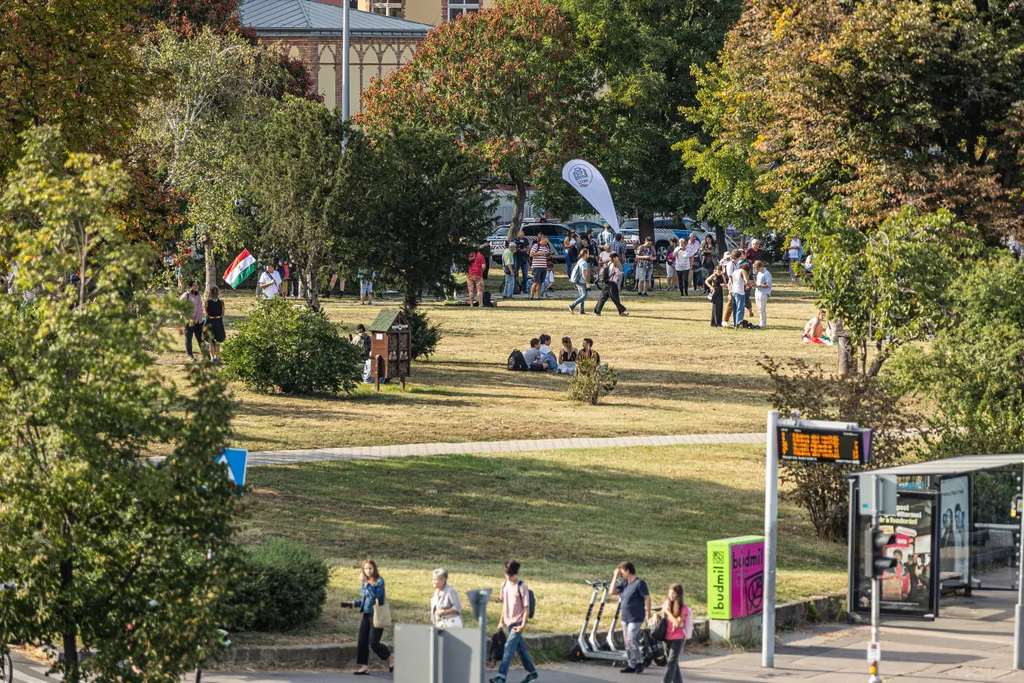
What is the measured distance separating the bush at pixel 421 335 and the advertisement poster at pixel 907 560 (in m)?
17.8

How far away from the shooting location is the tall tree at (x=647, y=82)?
61.2 metres

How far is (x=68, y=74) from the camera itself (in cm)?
2223

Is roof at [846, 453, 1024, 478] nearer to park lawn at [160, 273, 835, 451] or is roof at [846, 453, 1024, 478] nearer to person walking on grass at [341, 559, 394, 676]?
person walking on grass at [341, 559, 394, 676]

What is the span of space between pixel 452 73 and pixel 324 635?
137 feet

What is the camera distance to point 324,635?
665 inches

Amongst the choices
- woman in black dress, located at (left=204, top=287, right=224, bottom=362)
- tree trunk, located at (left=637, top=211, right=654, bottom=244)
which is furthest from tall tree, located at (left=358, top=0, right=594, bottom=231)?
woman in black dress, located at (left=204, top=287, right=224, bottom=362)

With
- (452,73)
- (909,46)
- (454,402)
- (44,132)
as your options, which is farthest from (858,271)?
(452,73)

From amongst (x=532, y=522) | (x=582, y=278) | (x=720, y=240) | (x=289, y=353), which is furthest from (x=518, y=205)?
(x=532, y=522)

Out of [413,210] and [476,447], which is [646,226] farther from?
[476,447]

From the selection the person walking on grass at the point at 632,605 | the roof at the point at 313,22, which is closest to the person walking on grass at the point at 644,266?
the roof at the point at 313,22

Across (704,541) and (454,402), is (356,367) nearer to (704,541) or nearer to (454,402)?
(454,402)

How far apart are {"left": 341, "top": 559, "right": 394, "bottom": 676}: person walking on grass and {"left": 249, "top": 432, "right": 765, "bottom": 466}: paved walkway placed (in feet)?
30.6

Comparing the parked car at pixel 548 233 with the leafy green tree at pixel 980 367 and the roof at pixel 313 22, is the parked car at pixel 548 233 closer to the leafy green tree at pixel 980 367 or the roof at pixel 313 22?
the roof at pixel 313 22

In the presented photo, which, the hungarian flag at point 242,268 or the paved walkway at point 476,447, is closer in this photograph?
the paved walkway at point 476,447
